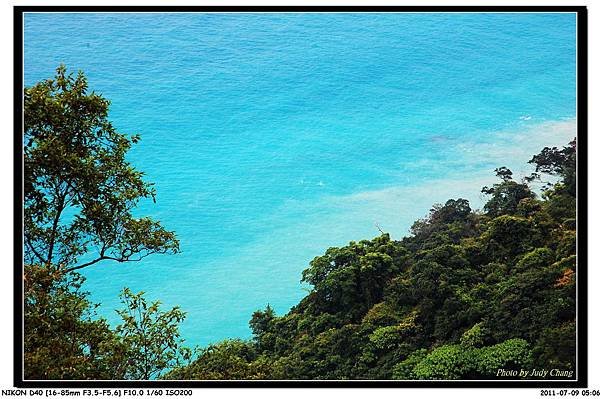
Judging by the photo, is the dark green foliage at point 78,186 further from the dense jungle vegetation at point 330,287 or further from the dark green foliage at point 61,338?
the dark green foliage at point 61,338

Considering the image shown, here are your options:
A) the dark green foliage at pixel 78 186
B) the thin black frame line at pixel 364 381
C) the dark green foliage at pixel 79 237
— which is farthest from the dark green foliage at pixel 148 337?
the dark green foliage at pixel 78 186

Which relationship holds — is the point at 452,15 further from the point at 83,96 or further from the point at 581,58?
the point at 83,96

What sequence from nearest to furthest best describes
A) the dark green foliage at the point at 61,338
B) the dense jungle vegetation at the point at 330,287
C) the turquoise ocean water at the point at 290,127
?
the dark green foliage at the point at 61,338 → the dense jungle vegetation at the point at 330,287 → the turquoise ocean water at the point at 290,127

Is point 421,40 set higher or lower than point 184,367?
higher

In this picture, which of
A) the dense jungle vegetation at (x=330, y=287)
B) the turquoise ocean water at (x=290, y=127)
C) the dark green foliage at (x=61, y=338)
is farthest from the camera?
the turquoise ocean water at (x=290, y=127)

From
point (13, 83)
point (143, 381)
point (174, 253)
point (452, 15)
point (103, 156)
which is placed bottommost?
point (143, 381)

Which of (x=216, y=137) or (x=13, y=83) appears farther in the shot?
(x=216, y=137)
